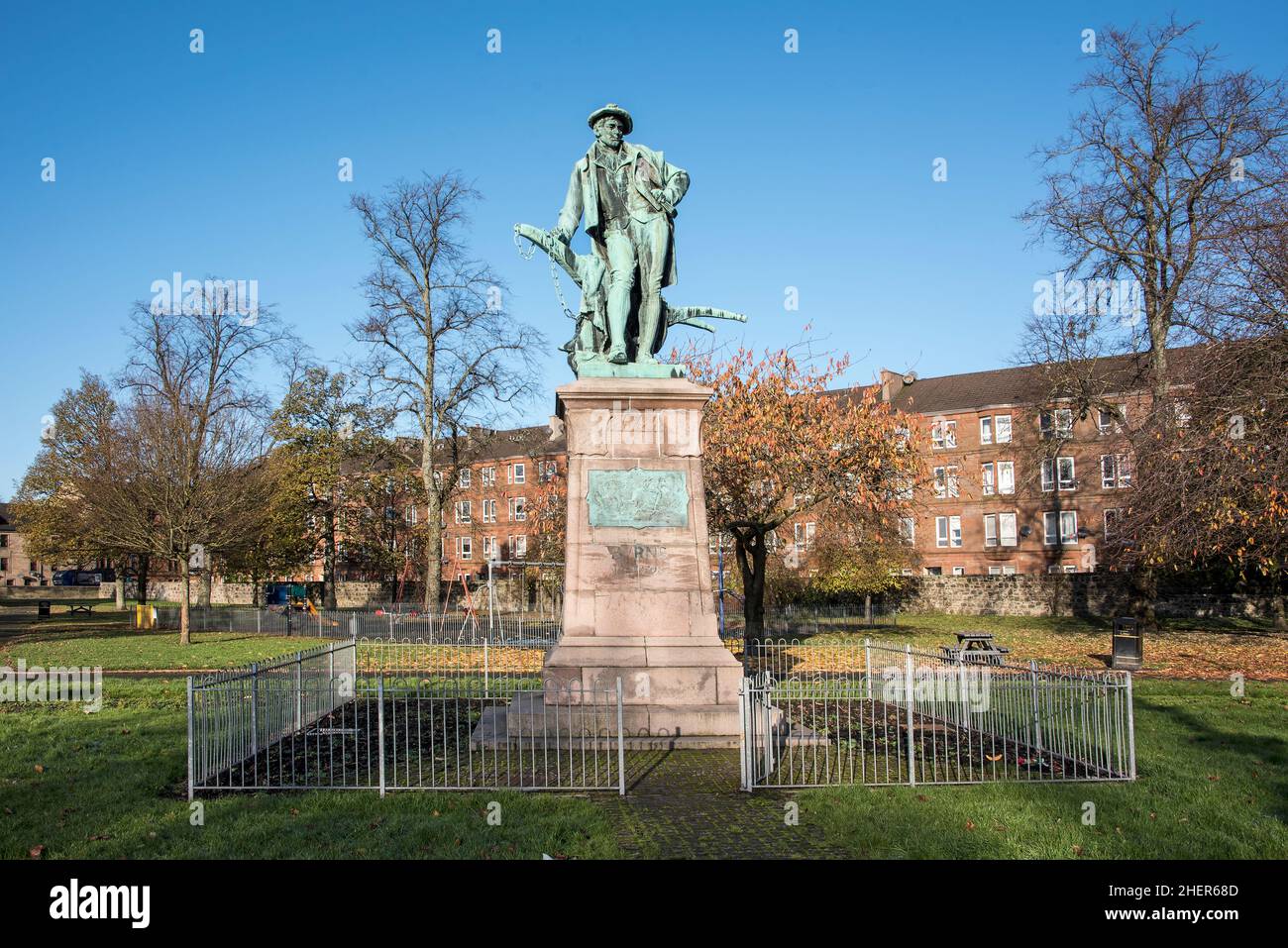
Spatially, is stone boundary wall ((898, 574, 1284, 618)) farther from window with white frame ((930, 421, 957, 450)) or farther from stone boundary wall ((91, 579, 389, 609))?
stone boundary wall ((91, 579, 389, 609))

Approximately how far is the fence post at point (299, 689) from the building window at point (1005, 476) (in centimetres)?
5454

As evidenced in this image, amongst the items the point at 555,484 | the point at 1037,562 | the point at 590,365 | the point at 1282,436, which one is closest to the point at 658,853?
the point at 590,365

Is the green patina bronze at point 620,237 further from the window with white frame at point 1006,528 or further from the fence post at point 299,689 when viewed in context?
the window with white frame at point 1006,528

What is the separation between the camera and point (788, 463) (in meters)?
27.0

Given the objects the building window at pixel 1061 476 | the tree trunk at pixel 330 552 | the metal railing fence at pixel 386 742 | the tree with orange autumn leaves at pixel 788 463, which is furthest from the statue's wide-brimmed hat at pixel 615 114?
the building window at pixel 1061 476

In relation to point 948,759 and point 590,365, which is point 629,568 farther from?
point 948,759

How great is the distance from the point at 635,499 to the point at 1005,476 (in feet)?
177

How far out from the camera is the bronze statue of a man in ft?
40.7

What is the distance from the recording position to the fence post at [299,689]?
1141 centimetres

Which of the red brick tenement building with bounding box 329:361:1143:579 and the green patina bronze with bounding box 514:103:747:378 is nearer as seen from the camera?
the green patina bronze with bounding box 514:103:747:378

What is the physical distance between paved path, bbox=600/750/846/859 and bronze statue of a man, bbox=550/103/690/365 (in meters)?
5.21

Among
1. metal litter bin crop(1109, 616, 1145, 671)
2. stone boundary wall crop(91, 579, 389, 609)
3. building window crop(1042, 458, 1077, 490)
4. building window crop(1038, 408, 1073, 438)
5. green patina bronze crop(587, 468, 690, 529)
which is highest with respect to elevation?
building window crop(1038, 408, 1073, 438)

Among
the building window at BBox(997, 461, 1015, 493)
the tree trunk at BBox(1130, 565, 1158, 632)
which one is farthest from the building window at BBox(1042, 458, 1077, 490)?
the tree trunk at BBox(1130, 565, 1158, 632)

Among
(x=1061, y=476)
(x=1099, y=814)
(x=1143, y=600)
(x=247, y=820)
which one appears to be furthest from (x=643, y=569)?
(x=1061, y=476)
